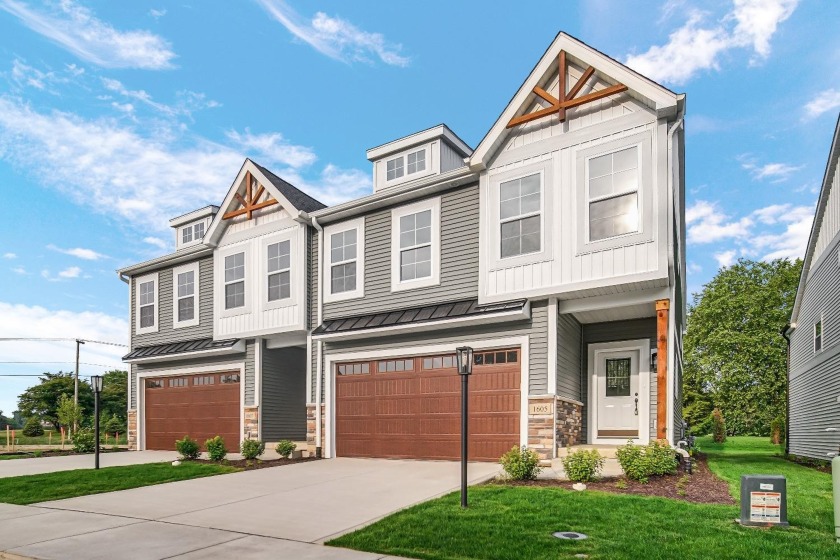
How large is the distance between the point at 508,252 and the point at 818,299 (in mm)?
11034

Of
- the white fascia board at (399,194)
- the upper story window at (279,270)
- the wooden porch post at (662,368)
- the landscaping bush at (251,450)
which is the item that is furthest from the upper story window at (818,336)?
the landscaping bush at (251,450)

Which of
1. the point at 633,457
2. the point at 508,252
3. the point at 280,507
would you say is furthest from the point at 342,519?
the point at 508,252

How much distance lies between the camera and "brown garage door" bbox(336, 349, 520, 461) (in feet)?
41.4

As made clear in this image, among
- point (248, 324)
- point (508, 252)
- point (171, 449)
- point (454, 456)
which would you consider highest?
point (508, 252)

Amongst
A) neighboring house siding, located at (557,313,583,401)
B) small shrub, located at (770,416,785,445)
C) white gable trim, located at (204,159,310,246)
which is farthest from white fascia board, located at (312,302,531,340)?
small shrub, located at (770,416,785,445)

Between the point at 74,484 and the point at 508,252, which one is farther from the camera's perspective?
the point at 508,252

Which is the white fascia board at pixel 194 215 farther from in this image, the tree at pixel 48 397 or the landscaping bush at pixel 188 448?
the tree at pixel 48 397

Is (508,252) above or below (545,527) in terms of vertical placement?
above

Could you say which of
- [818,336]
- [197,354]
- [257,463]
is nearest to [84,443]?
[197,354]

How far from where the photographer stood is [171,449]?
19.8 meters

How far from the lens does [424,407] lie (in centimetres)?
1379

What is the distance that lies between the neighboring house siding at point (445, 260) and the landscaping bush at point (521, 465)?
13.5 feet

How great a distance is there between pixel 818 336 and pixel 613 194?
10.8 m

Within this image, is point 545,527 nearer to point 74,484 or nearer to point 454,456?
point 454,456
